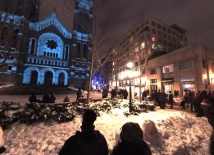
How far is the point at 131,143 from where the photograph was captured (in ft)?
5.21

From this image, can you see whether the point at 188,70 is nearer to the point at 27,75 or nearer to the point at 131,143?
the point at 131,143

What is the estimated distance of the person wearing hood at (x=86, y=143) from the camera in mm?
1622

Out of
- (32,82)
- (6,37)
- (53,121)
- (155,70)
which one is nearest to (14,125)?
(53,121)

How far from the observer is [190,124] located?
6633mm

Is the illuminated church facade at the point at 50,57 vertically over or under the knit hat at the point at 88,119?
over

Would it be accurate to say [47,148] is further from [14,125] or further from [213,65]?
[213,65]

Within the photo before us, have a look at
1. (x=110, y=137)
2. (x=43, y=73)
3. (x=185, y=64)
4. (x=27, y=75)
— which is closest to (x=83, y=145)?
(x=110, y=137)

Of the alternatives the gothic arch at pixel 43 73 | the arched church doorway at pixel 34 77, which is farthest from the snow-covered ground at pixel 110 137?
the arched church doorway at pixel 34 77

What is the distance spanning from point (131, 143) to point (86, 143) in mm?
606

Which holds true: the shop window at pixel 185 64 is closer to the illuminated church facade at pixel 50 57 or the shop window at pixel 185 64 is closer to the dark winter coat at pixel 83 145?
the dark winter coat at pixel 83 145

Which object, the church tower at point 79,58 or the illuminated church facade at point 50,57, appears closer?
the illuminated church facade at point 50,57

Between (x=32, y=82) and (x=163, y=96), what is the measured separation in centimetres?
3703

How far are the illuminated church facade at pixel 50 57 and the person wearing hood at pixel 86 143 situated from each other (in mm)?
35628

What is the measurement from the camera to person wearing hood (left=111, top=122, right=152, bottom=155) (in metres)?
1.58
